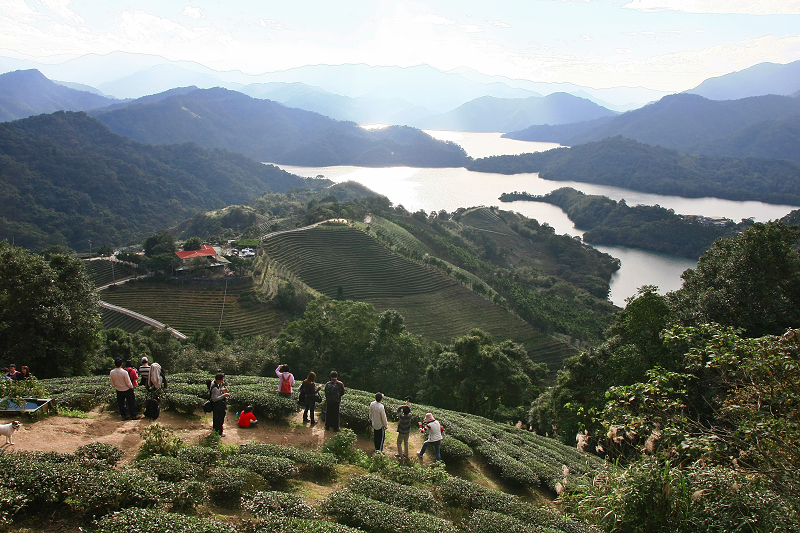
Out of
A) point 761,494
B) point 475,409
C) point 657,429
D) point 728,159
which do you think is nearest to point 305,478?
point 657,429

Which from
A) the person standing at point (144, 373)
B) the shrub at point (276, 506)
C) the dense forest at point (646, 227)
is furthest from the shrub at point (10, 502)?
the dense forest at point (646, 227)

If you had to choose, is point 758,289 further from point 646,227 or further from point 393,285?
point 646,227

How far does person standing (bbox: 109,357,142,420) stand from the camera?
912cm

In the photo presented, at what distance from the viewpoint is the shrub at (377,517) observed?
6.07 metres

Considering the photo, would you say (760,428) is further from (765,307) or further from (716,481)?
(765,307)

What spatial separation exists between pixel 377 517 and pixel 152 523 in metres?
2.81

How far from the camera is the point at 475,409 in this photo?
78.6 feet

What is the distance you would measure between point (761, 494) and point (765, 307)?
15058 millimetres

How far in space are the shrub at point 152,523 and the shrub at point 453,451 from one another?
19.0 feet

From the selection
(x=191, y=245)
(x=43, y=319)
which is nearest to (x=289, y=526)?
(x=43, y=319)

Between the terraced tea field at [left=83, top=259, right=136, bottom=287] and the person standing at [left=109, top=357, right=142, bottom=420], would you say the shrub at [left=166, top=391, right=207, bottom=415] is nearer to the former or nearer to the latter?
the person standing at [left=109, top=357, right=142, bottom=420]

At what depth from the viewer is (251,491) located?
6672mm

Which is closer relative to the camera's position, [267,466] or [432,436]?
[267,466]

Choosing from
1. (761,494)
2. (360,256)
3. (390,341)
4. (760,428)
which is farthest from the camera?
(360,256)
